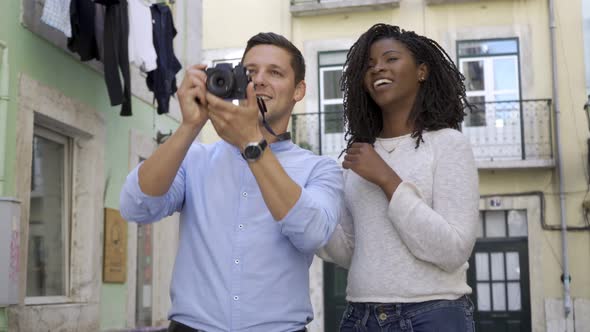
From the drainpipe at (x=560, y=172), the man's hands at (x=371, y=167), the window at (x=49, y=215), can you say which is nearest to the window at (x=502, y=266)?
the drainpipe at (x=560, y=172)

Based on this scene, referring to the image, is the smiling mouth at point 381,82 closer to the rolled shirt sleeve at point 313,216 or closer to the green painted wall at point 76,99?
the rolled shirt sleeve at point 313,216

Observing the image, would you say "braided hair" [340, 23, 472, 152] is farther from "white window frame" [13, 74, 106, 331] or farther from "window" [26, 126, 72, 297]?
"window" [26, 126, 72, 297]

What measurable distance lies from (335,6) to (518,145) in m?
4.67

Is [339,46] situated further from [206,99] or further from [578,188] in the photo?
[206,99]

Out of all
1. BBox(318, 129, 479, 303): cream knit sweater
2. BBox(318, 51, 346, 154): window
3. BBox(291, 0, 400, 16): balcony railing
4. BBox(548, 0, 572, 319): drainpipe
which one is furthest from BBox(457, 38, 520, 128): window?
BBox(318, 129, 479, 303): cream knit sweater

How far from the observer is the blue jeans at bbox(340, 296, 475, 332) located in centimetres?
242

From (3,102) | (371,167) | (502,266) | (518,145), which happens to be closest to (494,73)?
(518,145)

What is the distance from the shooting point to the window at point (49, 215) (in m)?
7.09

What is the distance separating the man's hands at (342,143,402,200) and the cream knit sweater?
0.05 m

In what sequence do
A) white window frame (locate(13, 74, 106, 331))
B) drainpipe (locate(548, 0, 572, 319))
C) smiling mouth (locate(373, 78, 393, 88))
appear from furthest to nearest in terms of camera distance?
drainpipe (locate(548, 0, 572, 319))
white window frame (locate(13, 74, 106, 331))
smiling mouth (locate(373, 78, 393, 88))

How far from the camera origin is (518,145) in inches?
665

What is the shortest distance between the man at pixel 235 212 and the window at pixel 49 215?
5.01m

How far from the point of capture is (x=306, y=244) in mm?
2162

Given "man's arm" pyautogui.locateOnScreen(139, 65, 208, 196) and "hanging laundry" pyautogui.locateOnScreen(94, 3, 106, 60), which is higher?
"hanging laundry" pyautogui.locateOnScreen(94, 3, 106, 60)
